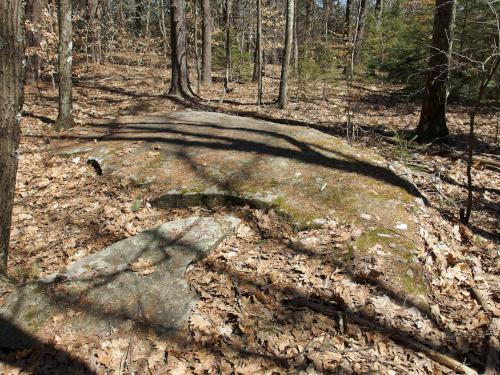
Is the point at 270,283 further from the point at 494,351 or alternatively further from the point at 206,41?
the point at 206,41

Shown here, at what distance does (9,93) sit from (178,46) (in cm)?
990

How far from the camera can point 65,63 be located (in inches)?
360

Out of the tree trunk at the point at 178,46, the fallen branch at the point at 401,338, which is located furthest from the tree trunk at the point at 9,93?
the tree trunk at the point at 178,46

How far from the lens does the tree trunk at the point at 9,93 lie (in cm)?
364

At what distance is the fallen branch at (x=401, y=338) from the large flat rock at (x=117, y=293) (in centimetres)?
120

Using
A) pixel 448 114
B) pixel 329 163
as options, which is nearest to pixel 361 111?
pixel 448 114

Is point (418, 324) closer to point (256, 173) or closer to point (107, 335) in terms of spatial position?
point (107, 335)

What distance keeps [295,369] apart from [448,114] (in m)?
11.0

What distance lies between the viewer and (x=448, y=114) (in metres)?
11.7

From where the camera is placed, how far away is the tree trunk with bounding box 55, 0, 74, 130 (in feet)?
28.6

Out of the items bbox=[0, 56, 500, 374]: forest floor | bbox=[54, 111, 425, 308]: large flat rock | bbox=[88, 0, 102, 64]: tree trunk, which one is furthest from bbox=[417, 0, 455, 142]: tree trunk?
bbox=[88, 0, 102, 64]: tree trunk

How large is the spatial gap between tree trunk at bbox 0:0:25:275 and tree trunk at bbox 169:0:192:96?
953cm

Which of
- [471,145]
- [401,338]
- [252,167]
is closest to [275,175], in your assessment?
[252,167]

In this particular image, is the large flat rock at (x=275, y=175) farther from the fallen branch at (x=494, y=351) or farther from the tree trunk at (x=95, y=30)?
the tree trunk at (x=95, y=30)
